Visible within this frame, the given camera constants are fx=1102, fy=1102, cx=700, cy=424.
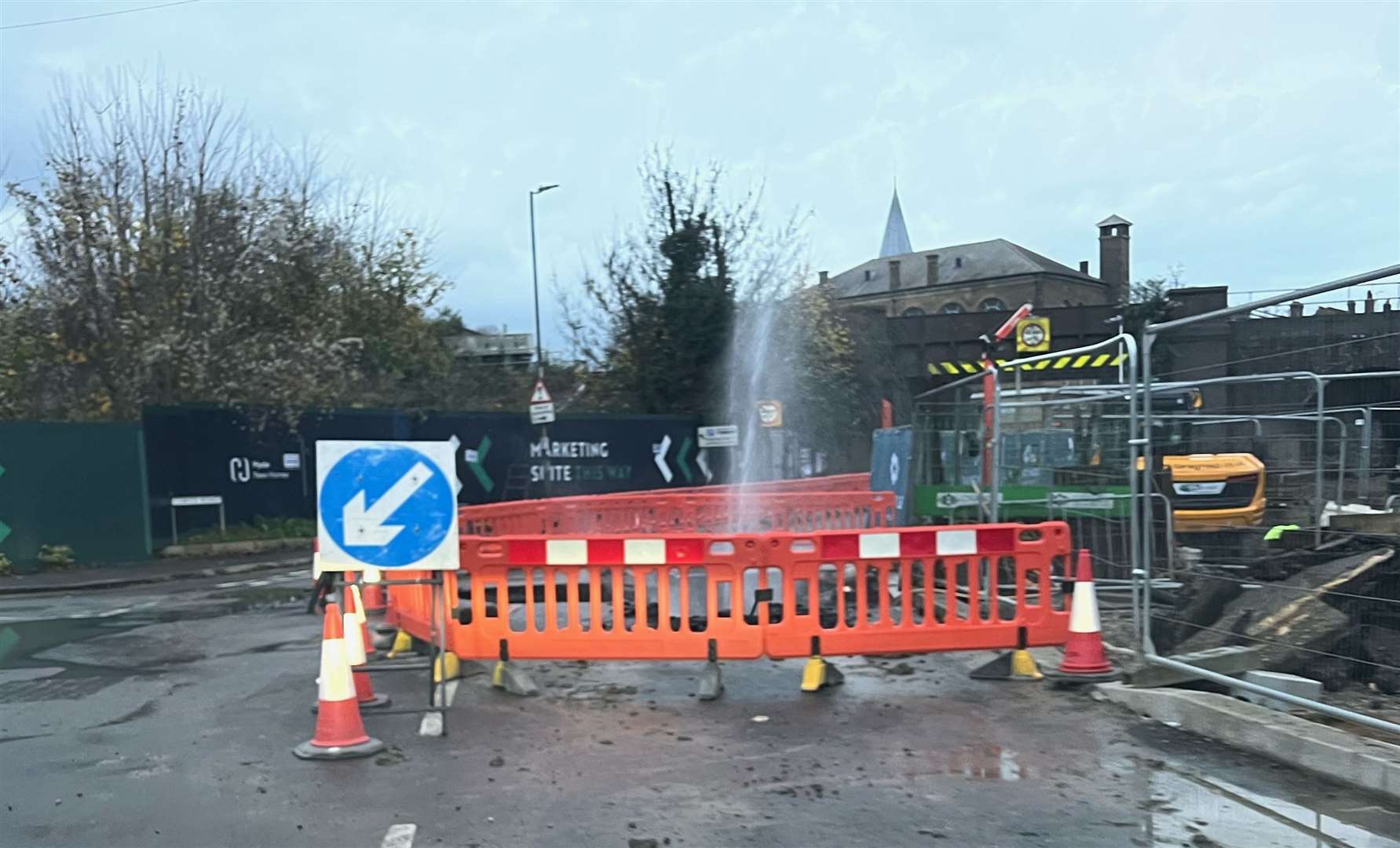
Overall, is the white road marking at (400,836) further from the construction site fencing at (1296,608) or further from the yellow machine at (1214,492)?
the yellow machine at (1214,492)

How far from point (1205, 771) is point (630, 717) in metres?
3.26

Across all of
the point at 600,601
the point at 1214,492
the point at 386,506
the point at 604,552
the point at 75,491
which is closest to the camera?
the point at 386,506

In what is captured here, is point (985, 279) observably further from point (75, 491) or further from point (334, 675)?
point (334, 675)

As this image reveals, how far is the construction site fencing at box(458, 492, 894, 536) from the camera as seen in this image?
1412 centimetres

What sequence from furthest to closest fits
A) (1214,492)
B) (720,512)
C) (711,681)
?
(720,512), (1214,492), (711,681)

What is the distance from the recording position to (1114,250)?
279ft

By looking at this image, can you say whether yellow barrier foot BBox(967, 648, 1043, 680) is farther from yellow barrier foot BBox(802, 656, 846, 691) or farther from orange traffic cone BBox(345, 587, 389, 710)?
orange traffic cone BBox(345, 587, 389, 710)

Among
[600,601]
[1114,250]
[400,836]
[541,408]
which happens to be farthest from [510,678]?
[1114,250]

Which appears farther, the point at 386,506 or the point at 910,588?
the point at 910,588

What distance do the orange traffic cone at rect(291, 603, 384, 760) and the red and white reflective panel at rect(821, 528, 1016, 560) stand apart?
315 centimetres

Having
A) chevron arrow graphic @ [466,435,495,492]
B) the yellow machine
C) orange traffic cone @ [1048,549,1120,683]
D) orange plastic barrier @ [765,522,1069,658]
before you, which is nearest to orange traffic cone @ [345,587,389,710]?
orange plastic barrier @ [765,522,1069,658]

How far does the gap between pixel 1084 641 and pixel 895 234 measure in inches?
4649

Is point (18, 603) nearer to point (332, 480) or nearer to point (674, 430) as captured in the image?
point (332, 480)

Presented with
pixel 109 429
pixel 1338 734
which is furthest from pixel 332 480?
pixel 109 429
